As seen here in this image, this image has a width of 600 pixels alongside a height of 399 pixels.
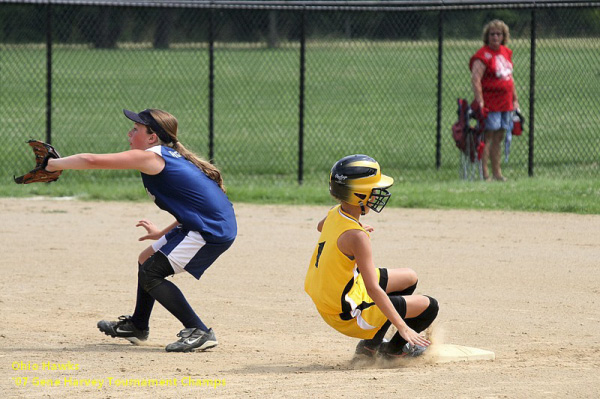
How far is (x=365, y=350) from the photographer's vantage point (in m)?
5.86

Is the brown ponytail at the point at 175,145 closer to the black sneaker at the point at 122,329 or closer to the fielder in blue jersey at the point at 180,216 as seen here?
the fielder in blue jersey at the point at 180,216

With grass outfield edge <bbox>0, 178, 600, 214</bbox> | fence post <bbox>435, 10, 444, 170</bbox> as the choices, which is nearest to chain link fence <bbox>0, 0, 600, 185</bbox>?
fence post <bbox>435, 10, 444, 170</bbox>

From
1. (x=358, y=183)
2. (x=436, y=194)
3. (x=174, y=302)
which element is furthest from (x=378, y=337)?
(x=436, y=194)

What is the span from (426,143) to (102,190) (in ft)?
22.9

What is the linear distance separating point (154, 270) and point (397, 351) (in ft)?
5.20

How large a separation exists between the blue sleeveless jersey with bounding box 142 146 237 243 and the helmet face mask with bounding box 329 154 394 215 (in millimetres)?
955

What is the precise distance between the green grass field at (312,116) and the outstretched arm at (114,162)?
21.1ft

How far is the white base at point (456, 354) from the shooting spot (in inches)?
232

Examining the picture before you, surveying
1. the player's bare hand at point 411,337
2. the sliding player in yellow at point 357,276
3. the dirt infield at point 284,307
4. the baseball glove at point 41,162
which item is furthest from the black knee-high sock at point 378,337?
the baseball glove at point 41,162

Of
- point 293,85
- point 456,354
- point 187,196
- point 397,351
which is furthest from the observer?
point 293,85

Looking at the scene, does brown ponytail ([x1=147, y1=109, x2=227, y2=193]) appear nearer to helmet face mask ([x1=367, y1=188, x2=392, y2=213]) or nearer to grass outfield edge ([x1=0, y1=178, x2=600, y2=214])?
helmet face mask ([x1=367, y1=188, x2=392, y2=213])

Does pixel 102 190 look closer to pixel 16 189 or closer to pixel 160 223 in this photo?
pixel 16 189

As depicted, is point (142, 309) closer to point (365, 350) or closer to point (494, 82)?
point (365, 350)

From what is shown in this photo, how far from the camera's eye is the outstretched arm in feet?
18.7
